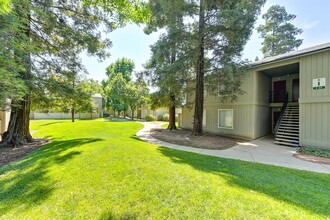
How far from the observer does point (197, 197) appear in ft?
9.69

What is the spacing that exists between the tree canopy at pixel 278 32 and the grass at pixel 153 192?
963 inches

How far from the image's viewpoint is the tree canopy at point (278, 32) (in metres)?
22.5

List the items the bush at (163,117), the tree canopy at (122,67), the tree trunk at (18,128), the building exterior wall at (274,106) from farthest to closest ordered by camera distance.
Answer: the tree canopy at (122,67) < the bush at (163,117) < the tree trunk at (18,128) < the building exterior wall at (274,106)

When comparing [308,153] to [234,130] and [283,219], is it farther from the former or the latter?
[283,219]

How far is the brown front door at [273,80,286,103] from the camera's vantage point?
1309cm

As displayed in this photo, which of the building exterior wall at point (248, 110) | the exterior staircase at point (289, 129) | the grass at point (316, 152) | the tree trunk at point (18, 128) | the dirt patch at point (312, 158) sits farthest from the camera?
the building exterior wall at point (248, 110)

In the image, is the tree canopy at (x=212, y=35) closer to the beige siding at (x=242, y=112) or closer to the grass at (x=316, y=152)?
the beige siding at (x=242, y=112)

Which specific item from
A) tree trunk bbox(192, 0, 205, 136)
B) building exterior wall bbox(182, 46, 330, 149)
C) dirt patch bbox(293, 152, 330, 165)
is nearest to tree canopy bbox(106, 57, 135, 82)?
building exterior wall bbox(182, 46, 330, 149)

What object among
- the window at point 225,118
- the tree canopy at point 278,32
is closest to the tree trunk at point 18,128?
the window at point 225,118

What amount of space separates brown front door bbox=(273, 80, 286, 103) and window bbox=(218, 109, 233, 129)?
14.2 feet

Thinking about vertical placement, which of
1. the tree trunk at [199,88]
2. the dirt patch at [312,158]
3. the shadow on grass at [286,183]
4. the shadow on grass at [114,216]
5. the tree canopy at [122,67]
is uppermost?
the tree canopy at [122,67]

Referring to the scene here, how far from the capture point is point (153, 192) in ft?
10.3

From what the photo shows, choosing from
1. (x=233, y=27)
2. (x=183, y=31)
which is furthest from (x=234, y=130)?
(x=183, y=31)

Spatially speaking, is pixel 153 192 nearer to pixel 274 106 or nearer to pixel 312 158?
pixel 312 158
